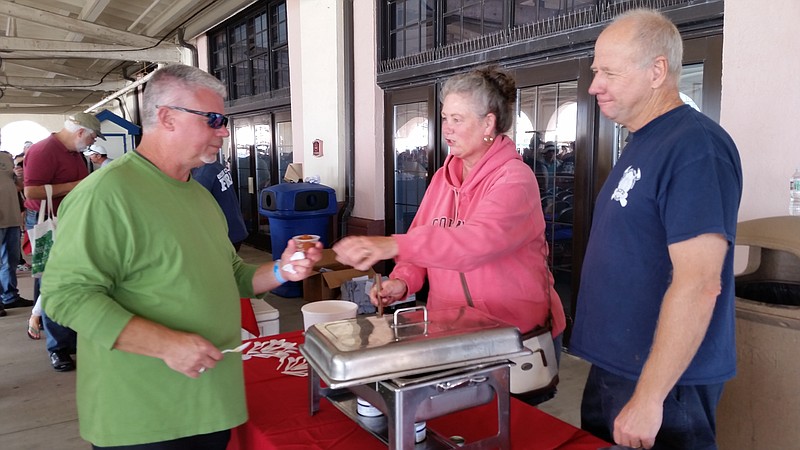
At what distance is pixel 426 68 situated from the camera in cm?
487

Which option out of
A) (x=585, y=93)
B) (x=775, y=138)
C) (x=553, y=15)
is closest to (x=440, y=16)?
(x=553, y=15)

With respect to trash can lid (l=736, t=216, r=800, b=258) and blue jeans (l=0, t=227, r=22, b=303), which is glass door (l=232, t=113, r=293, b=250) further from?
trash can lid (l=736, t=216, r=800, b=258)

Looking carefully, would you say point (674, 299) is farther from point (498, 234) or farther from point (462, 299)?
point (462, 299)

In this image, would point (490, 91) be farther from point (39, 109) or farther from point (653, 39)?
point (39, 109)

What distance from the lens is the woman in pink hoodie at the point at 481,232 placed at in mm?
1482

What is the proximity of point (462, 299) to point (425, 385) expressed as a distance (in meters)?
0.60

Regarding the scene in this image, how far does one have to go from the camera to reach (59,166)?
13.9 feet

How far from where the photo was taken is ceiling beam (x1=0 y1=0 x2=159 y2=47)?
331 inches

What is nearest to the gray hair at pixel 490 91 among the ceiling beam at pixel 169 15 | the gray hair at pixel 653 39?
the gray hair at pixel 653 39

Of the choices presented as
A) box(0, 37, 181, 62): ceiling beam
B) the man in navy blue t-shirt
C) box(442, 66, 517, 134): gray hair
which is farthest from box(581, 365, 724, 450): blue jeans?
box(0, 37, 181, 62): ceiling beam

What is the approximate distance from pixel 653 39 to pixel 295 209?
451cm

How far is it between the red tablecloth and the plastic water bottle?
1744 millimetres

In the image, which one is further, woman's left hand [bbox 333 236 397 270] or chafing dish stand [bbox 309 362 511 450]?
woman's left hand [bbox 333 236 397 270]

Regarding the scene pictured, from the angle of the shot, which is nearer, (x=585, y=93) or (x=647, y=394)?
(x=647, y=394)
